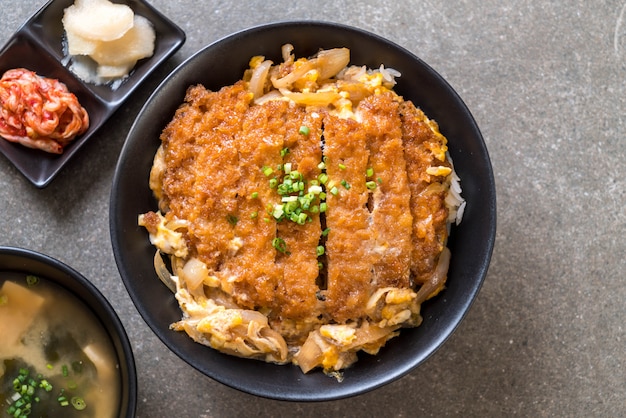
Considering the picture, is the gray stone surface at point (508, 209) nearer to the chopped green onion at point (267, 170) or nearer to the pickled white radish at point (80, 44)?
the pickled white radish at point (80, 44)

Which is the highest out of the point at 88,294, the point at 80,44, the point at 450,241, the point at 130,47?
the point at 80,44

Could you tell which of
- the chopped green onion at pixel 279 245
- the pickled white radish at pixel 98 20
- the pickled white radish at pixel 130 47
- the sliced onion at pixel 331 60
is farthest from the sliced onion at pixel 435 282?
the pickled white radish at pixel 98 20

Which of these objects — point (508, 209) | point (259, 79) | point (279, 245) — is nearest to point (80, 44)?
point (259, 79)

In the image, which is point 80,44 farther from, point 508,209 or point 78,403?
point 508,209

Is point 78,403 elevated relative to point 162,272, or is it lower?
lower

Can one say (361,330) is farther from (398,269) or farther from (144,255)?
(144,255)

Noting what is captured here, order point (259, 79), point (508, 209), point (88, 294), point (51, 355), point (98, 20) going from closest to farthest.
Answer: point (88, 294) → point (51, 355) → point (259, 79) → point (98, 20) → point (508, 209)

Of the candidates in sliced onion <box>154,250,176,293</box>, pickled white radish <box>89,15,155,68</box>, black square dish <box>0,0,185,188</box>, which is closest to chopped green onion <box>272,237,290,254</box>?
sliced onion <box>154,250,176,293</box>
